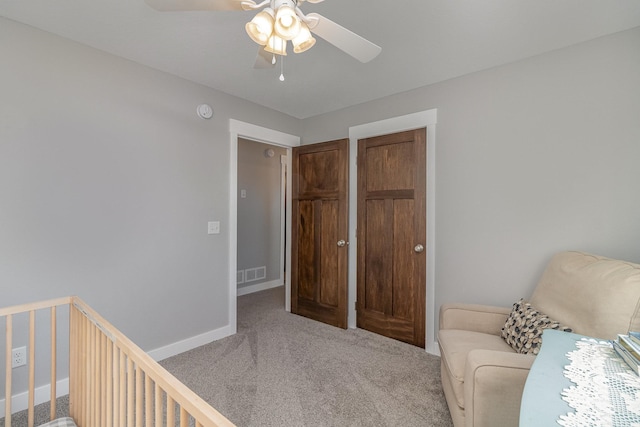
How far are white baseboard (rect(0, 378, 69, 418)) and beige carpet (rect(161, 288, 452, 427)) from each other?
61cm

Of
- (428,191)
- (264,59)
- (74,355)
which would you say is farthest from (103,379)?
(428,191)

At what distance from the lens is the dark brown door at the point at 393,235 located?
2627mm

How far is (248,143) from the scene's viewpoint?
4328mm

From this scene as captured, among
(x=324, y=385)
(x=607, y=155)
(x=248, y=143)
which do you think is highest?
(x=248, y=143)

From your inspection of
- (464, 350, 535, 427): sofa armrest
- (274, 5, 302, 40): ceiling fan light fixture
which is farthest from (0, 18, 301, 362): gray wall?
(464, 350, 535, 427): sofa armrest

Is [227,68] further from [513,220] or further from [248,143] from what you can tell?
[513,220]

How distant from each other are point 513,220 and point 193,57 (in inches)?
108

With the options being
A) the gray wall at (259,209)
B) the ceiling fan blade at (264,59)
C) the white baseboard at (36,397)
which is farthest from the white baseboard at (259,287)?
the ceiling fan blade at (264,59)

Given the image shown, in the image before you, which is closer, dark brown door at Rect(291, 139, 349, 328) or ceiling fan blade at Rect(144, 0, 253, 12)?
ceiling fan blade at Rect(144, 0, 253, 12)

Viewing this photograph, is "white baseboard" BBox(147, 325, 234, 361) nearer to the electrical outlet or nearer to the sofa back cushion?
the electrical outlet

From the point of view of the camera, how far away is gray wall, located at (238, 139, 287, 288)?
431 cm

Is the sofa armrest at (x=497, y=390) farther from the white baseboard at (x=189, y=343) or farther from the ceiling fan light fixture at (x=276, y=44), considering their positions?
the white baseboard at (x=189, y=343)

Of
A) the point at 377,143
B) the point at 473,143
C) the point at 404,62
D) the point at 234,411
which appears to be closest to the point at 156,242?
the point at 234,411

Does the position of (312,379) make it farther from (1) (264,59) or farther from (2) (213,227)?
(1) (264,59)
